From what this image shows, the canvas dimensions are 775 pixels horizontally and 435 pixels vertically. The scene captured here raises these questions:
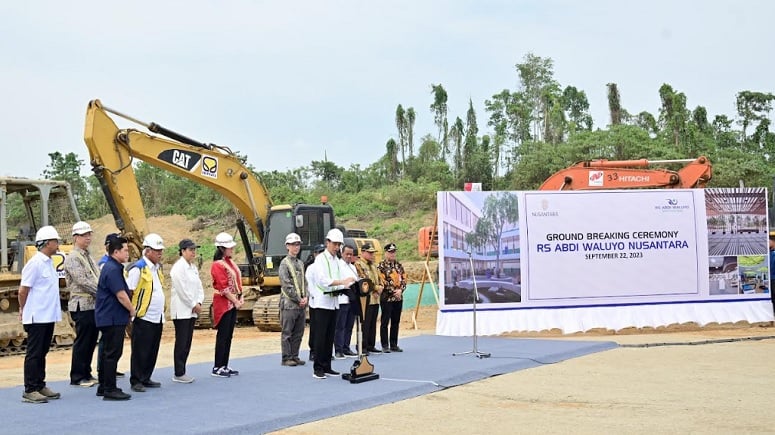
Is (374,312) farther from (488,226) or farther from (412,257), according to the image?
(412,257)

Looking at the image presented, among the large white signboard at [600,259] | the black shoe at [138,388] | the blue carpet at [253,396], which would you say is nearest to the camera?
the blue carpet at [253,396]

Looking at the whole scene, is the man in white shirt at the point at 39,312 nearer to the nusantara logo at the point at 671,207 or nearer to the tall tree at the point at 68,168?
the nusantara logo at the point at 671,207

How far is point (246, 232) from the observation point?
18.1 meters

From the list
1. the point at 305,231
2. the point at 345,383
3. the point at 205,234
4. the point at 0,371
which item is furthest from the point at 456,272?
the point at 205,234

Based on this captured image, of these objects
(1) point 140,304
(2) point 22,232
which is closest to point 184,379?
(1) point 140,304

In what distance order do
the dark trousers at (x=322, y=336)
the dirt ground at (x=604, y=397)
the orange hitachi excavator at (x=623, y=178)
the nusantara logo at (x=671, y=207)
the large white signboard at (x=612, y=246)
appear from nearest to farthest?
the dirt ground at (x=604, y=397), the dark trousers at (x=322, y=336), the large white signboard at (x=612, y=246), the nusantara logo at (x=671, y=207), the orange hitachi excavator at (x=623, y=178)

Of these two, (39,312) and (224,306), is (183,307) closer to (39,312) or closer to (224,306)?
(224,306)

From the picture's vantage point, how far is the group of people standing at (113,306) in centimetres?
764

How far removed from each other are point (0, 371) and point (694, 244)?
1120 centimetres

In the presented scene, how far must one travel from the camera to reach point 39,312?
300 inches

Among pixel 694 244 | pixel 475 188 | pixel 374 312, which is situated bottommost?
pixel 374 312

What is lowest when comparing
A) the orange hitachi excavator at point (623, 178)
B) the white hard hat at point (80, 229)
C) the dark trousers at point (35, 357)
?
the dark trousers at point (35, 357)

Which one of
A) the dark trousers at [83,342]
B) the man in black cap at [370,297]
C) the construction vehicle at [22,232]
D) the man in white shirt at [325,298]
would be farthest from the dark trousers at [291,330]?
the construction vehicle at [22,232]

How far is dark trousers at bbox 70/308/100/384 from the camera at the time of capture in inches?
331
